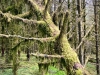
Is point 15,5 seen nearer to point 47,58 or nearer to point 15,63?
point 15,63

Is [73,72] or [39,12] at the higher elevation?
[39,12]

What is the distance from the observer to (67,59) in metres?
4.31

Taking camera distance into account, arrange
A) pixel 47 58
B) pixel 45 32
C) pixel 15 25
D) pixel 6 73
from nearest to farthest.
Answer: pixel 47 58
pixel 45 32
pixel 15 25
pixel 6 73

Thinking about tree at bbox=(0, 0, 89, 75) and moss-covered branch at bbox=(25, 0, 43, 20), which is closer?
tree at bbox=(0, 0, 89, 75)

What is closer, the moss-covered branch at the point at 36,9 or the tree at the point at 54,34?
the tree at the point at 54,34

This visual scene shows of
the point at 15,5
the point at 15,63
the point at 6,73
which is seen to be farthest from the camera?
the point at 6,73

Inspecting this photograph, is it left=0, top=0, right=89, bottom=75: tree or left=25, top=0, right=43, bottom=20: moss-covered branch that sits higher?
left=25, top=0, right=43, bottom=20: moss-covered branch

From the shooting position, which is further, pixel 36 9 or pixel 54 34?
pixel 36 9

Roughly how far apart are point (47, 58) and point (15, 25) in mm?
2159

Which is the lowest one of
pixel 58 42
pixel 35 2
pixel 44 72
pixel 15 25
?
pixel 44 72

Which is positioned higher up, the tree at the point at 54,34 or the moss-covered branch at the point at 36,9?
the moss-covered branch at the point at 36,9

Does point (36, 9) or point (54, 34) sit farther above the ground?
point (36, 9)

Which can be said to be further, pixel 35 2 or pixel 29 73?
pixel 29 73

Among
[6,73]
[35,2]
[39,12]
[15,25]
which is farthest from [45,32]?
[6,73]
